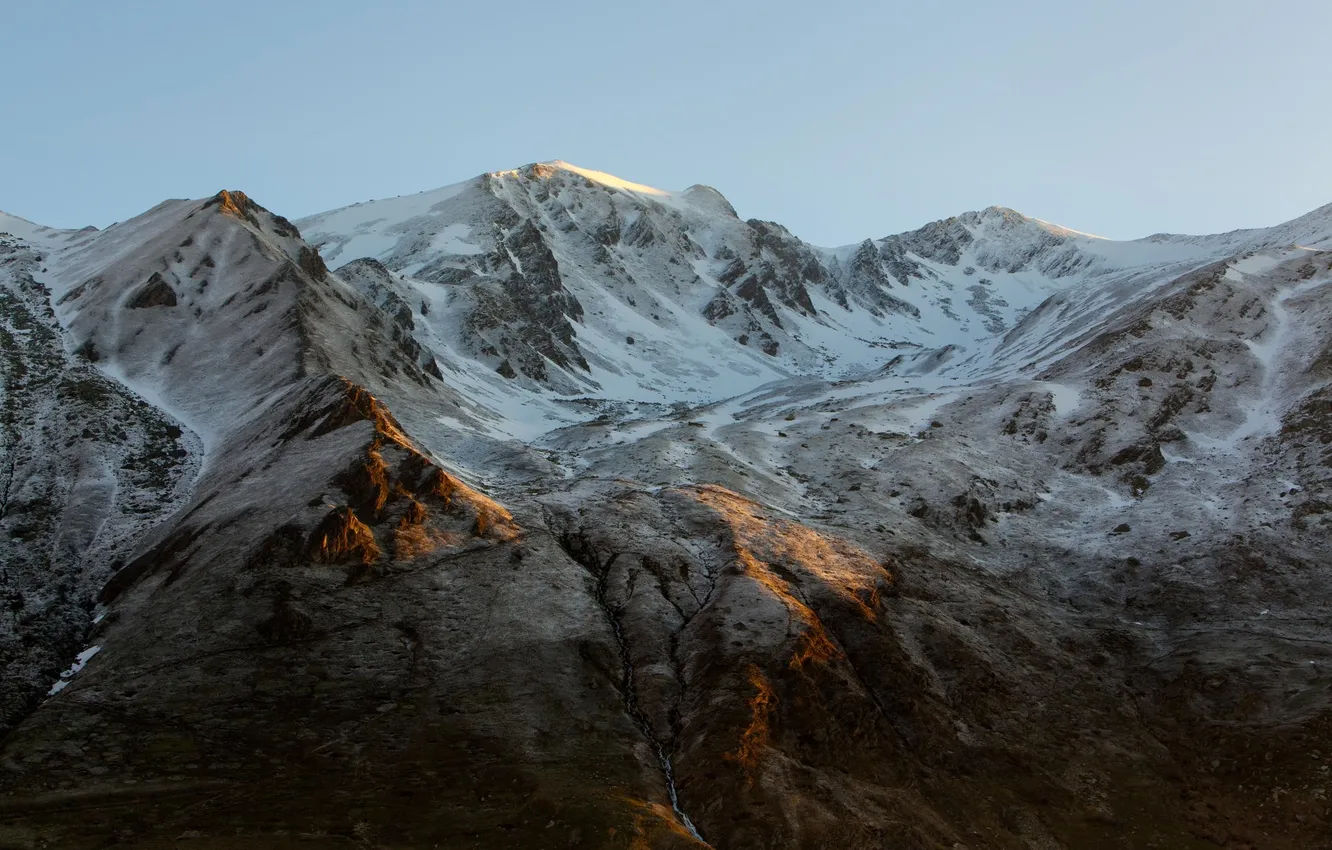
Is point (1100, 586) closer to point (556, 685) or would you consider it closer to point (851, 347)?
point (556, 685)

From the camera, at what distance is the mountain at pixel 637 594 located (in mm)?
27641

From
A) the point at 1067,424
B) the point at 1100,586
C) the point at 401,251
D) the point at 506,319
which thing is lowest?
the point at 1100,586

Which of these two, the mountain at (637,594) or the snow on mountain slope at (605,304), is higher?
the snow on mountain slope at (605,304)

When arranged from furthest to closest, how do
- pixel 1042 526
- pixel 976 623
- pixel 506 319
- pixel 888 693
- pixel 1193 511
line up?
pixel 506 319, pixel 1042 526, pixel 1193 511, pixel 976 623, pixel 888 693

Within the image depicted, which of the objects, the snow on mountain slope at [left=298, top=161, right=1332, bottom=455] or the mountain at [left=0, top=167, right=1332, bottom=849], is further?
the snow on mountain slope at [left=298, top=161, right=1332, bottom=455]

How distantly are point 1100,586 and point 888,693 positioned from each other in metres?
19.8

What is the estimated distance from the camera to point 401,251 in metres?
153

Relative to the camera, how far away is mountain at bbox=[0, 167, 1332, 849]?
2764cm

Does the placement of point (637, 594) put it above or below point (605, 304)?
below

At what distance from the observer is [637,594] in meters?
40.5

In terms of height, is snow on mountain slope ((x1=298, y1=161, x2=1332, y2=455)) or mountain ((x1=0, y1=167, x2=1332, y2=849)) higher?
snow on mountain slope ((x1=298, y1=161, x2=1332, y2=455))

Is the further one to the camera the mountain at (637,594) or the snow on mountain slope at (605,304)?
the snow on mountain slope at (605,304)

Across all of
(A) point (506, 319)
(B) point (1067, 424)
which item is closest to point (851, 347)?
(A) point (506, 319)

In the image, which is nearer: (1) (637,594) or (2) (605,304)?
(1) (637,594)
